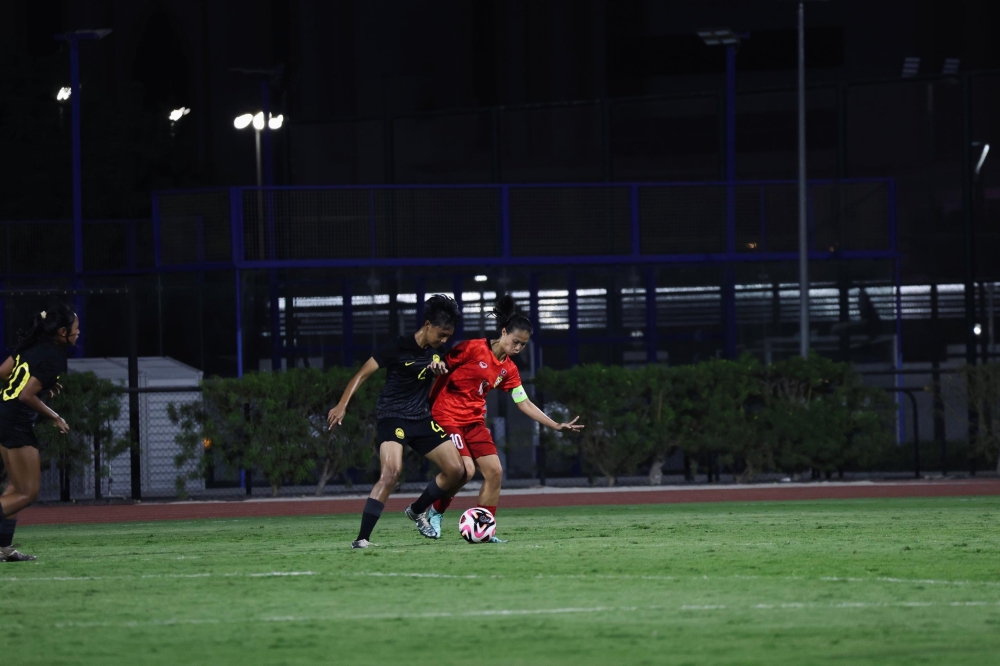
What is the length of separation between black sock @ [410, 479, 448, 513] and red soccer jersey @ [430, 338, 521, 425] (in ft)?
1.75

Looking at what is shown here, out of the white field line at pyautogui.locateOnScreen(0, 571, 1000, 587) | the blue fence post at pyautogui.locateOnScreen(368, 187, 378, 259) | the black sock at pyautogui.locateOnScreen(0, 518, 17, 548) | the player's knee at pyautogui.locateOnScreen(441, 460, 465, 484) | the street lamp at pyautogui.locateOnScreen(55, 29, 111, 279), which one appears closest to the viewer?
the white field line at pyautogui.locateOnScreen(0, 571, 1000, 587)

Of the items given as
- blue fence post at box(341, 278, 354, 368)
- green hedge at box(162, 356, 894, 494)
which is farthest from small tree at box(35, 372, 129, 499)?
blue fence post at box(341, 278, 354, 368)

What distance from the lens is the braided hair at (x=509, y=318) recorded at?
38.9 feet

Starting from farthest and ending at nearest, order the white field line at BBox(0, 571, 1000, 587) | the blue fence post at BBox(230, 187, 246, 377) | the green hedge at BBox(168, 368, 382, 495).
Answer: the blue fence post at BBox(230, 187, 246, 377)
the green hedge at BBox(168, 368, 382, 495)
the white field line at BBox(0, 571, 1000, 587)

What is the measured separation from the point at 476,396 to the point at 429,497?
0.89 metres

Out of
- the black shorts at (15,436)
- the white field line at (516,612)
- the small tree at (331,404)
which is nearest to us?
the white field line at (516,612)

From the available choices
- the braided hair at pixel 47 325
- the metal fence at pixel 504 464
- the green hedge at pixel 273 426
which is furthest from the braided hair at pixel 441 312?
the metal fence at pixel 504 464

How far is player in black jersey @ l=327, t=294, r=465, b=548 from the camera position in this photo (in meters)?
11.6

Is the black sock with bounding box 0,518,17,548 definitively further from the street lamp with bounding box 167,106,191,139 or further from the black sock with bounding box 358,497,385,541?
the street lamp with bounding box 167,106,191,139

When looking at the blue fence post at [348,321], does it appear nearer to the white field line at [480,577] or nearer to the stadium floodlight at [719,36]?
the stadium floodlight at [719,36]

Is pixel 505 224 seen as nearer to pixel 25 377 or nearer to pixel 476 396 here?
pixel 476 396

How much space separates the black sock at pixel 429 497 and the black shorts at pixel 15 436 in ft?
9.98

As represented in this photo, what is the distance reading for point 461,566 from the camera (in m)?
10.4

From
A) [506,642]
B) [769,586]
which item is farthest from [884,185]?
[506,642]
